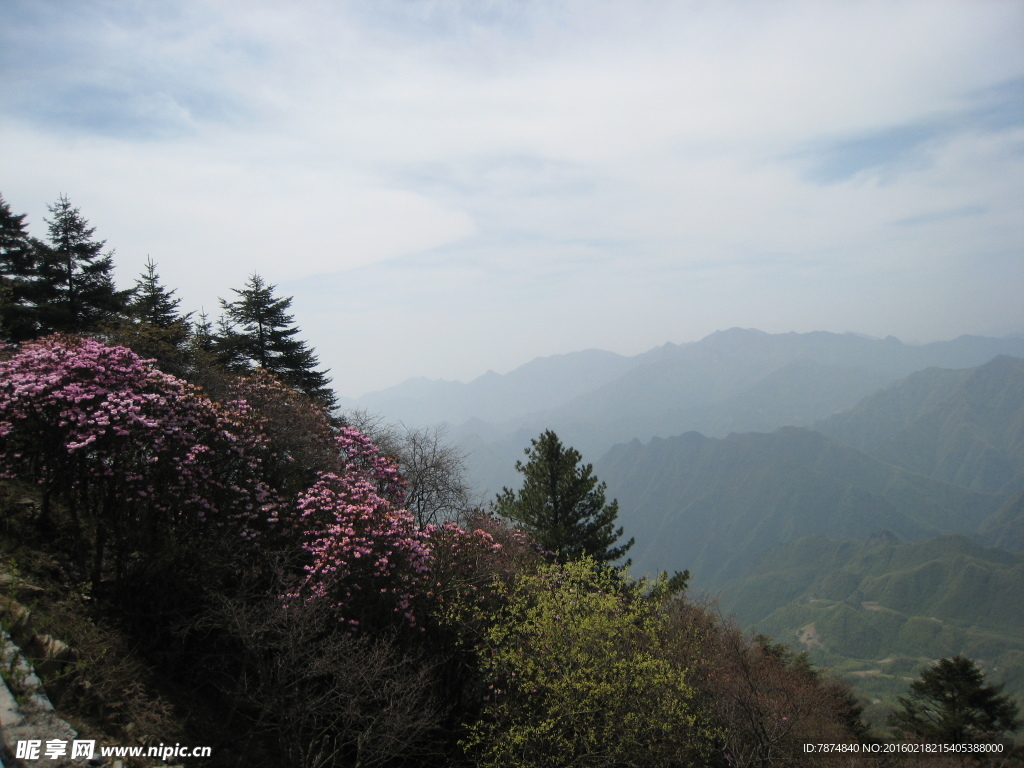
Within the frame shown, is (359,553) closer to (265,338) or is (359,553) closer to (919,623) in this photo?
(265,338)

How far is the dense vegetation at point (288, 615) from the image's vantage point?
11.8m

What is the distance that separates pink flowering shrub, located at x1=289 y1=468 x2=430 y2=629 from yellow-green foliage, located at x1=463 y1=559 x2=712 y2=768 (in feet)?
8.30

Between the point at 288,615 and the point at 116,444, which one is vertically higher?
the point at 116,444

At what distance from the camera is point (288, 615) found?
1220 cm

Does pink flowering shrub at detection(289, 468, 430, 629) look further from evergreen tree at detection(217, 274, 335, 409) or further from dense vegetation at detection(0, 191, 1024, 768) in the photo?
evergreen tree at detection(217, 274, 335, 409)

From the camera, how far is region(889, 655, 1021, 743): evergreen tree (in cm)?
3484

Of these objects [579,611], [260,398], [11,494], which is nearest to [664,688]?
[579,611]

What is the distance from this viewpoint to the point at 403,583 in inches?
585

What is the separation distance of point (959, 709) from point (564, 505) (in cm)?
3007

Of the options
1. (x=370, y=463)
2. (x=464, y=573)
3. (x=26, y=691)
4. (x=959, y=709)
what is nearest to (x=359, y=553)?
(x=464, y=573)

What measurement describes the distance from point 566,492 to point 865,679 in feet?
484

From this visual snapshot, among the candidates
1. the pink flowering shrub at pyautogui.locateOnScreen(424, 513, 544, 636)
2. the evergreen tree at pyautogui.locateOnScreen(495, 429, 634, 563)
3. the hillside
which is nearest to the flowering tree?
Answer: the pink flowering shrub at pyautogui.locateOnScreen(424, 513, 544, 636)

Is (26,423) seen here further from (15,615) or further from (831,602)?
(831,602)

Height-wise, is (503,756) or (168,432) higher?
(168,432)
